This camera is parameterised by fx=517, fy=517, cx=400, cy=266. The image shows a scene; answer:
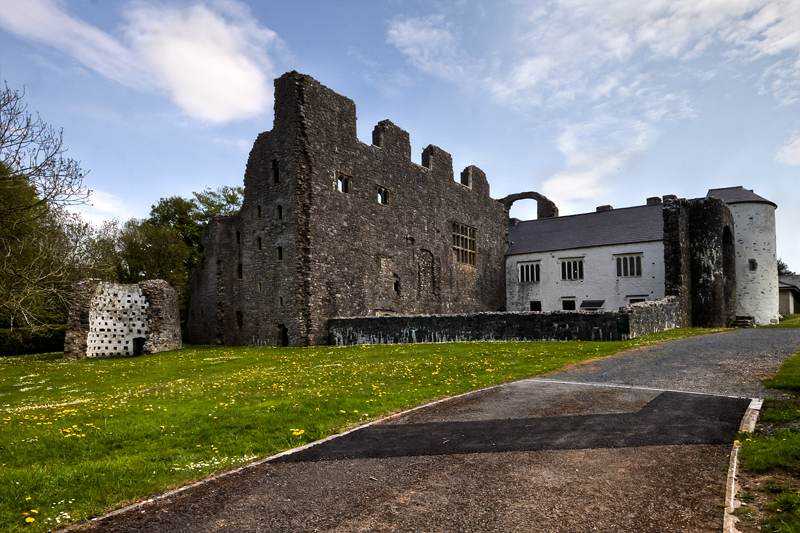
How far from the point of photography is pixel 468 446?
6.97 m

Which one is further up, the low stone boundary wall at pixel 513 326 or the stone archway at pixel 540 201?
the stone archway at pixel 540 201

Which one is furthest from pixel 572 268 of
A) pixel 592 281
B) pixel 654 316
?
pixel 654 316

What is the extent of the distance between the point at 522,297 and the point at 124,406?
35398mm

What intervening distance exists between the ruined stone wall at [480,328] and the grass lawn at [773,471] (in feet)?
40.2

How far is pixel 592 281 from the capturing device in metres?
38.3

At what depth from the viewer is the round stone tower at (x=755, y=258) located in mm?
34969

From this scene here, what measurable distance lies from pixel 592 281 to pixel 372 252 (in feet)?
57.4

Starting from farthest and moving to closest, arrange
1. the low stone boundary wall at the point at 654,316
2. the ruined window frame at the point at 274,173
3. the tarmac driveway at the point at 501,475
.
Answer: the ruined window frame at the point at 274,173 → the low stone boundary wall at the point at 654,316 → the tarmac driveway at the point at 501,475

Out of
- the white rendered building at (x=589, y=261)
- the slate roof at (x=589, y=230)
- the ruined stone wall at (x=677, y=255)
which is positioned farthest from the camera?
the slate roof at (x=589, y=230)

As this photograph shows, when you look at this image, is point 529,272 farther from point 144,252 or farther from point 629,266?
point 144,252

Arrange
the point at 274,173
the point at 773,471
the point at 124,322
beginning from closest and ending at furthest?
1. the point at 773,471
2. the point at 124,322
3. the point at 274,173

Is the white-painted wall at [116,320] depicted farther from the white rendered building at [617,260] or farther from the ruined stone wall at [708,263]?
the ruined stone wall at [708,263]

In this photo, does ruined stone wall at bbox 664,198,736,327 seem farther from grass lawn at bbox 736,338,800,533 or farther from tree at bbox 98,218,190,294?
tree at bbox 98,218,190,294

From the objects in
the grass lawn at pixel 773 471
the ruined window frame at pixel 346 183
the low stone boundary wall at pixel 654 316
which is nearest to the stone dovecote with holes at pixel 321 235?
the ruined window frame at pixel 346 183
